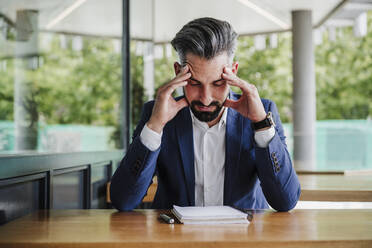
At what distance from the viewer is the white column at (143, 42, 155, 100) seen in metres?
5.10

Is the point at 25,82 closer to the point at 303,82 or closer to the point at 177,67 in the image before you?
the point at 177,67

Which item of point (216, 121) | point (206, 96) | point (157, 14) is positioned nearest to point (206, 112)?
point (206, 96)

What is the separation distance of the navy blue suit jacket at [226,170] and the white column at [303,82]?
5825 millimetres

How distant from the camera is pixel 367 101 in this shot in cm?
1020

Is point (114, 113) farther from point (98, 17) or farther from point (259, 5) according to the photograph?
point (259, 5)

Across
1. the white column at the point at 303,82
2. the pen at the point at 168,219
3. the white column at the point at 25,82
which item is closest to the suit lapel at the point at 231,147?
the pen at the point at 168,219

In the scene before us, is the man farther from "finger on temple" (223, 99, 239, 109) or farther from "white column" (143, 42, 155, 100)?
"white column" (143, 42, 155, 100)

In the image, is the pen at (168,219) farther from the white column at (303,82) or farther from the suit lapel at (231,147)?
the white column at (303,82)

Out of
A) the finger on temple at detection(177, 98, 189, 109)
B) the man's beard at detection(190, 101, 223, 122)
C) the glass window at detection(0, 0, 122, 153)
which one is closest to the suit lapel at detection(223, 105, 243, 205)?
the man's beard at detection(190, 101, 223, 122)

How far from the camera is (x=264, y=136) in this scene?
166cm

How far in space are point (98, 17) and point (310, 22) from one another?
476cm

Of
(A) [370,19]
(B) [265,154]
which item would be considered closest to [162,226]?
(B) [265,154]

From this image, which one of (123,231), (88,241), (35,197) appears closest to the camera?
(88,241)

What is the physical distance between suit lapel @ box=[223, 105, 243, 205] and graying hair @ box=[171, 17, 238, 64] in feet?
0.85
